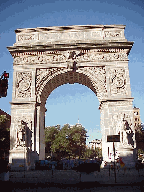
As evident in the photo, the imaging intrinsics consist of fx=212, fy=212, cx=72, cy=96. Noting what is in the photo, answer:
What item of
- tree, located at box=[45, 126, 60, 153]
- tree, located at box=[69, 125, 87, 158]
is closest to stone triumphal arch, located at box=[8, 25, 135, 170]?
tree, located at box=[69, 125, 87, 158]

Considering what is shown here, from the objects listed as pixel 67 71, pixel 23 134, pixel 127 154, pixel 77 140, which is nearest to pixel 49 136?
Answer: pixel 77 140

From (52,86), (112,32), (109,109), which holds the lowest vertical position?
(109,109)

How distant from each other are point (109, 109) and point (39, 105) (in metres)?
7.32

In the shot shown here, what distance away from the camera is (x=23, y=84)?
22.9 metres

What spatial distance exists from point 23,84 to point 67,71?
498cm

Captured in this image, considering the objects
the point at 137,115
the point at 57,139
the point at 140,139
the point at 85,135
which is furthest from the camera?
the point at 137,115

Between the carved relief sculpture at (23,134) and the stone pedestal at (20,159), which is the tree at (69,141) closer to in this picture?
the carved relief sculpture at (23,134)

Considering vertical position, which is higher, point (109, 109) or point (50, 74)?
point (50, 74)

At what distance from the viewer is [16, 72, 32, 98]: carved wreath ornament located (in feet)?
74.0

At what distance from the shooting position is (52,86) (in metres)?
25.2

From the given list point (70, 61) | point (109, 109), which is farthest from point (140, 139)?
point (70, 61)

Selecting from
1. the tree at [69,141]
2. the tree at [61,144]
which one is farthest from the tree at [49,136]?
the tree at [61,144]

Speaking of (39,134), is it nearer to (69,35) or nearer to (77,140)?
(69,35)

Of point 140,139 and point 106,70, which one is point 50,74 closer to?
point 106,70
